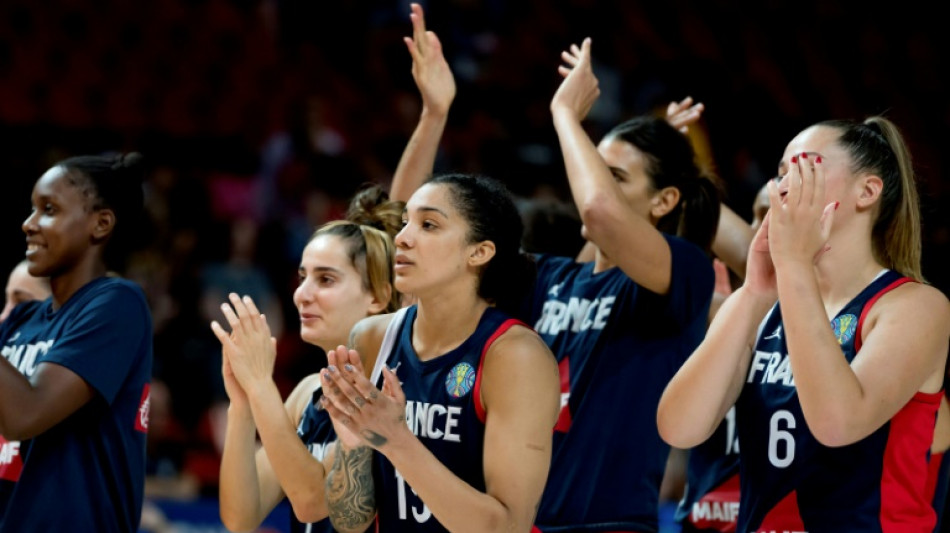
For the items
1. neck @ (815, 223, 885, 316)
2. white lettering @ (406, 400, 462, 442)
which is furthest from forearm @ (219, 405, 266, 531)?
neck @ (815, 223, 885, 316)

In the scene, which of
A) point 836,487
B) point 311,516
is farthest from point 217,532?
point 836,487

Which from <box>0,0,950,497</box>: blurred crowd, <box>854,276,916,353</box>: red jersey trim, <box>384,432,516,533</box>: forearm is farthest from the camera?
<box>0,0,950,497</box>: blurred crowd

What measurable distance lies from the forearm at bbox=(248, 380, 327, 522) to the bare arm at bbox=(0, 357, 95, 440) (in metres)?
0.65

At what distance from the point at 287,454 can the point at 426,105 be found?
1.72 m

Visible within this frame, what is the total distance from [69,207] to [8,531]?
1092mm

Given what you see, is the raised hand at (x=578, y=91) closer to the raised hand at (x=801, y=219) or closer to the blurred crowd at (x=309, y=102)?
the raised hand at (x=801, y=219)

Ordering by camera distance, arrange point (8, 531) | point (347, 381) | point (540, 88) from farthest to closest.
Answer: point (540, 88), point (8, 531), point (347, 381)

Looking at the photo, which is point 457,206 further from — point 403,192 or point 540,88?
point 540,88

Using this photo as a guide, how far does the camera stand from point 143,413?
13.4ft

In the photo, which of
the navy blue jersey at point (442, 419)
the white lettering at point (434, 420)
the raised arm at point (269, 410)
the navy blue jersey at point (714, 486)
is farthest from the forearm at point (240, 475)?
the navy blue jersey at point (714, 486)

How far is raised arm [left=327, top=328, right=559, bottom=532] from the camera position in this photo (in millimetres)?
2965

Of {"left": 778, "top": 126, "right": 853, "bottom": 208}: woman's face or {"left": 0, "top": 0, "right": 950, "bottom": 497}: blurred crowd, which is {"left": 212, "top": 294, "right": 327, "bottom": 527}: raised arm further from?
{"left": 0, "top": 0, "right": 950, "bottom": 497}: blurred crowd

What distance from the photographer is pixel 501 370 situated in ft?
10.5

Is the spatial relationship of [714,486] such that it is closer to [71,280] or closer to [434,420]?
[434,420]
